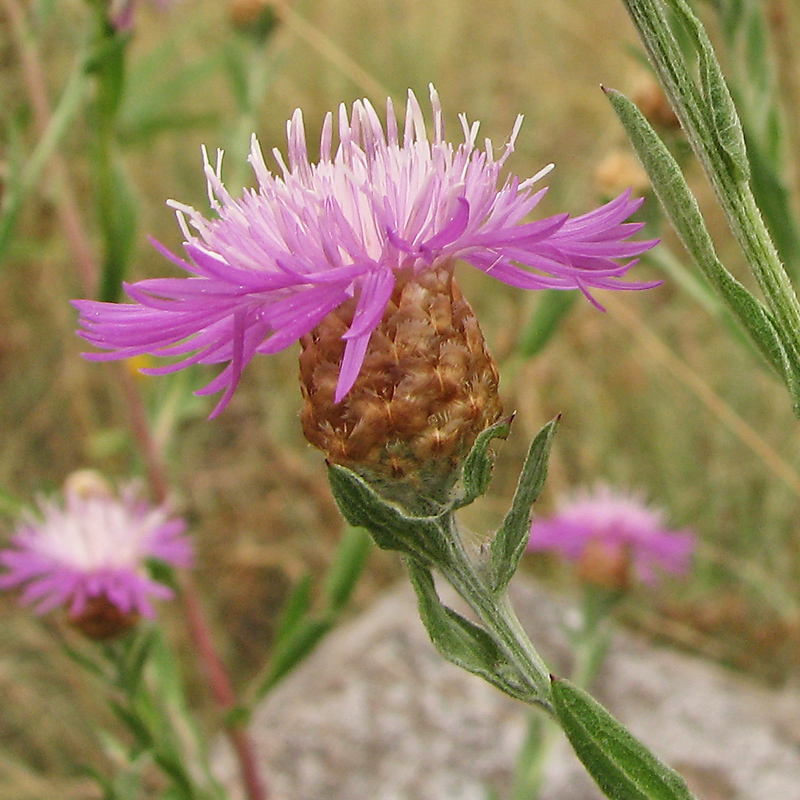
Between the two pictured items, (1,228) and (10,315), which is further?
(10,315)

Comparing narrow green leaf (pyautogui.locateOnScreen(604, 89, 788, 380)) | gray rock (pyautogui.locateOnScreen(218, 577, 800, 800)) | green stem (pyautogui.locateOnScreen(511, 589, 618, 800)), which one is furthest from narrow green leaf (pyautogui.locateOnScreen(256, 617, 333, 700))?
narrow green leaf (pyautogui.locateOnScreen(604, 89, 788, 380))

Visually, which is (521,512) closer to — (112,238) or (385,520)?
(385,520)

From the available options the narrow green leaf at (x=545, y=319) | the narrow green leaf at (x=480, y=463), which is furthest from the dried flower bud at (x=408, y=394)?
the narrow green leaf at (x=545, y=319)

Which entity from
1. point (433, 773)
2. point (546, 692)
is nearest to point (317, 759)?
point (433, 773)

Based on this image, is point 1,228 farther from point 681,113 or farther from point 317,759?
point 317,759

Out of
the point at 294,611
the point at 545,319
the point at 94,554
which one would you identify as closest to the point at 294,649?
the point at 294,611
